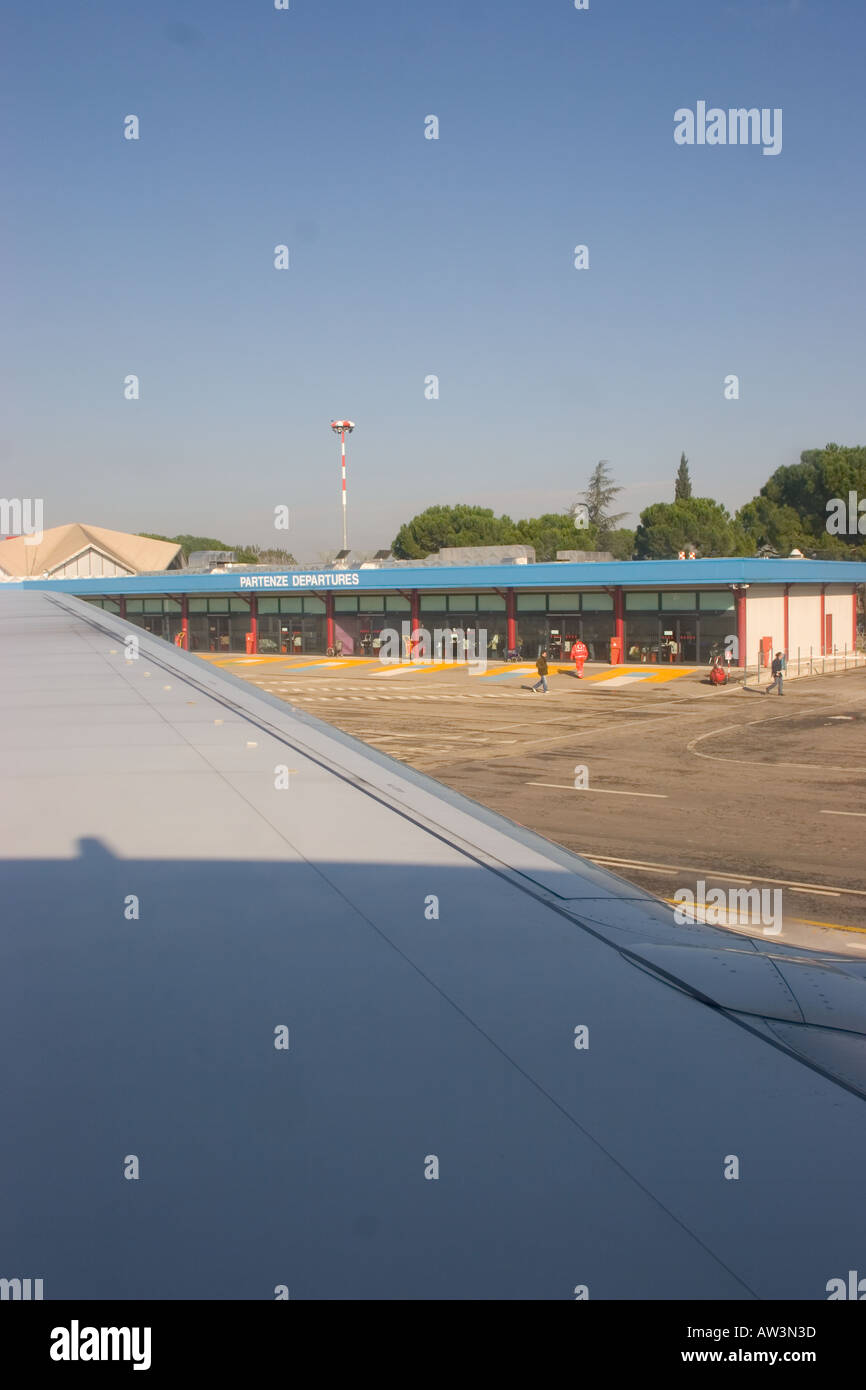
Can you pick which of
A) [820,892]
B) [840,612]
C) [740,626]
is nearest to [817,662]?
[840,612]

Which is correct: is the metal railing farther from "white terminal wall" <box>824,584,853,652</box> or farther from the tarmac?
the tarmac

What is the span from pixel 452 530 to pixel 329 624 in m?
71.6

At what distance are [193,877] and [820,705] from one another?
38608 mm

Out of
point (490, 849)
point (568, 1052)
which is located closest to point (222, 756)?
point (490, 849)

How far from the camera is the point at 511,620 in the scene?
59500 millimetres

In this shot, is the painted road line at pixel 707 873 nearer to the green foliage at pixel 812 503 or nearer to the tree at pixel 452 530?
the green foliage at pixel 812 503

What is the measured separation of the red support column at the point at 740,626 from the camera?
5150cm

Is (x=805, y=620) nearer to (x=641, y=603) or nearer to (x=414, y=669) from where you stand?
(x=641, y=603)

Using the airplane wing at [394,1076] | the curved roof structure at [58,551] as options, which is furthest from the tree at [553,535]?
the airplane wing at [394,1076]

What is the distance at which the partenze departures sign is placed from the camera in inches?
2466

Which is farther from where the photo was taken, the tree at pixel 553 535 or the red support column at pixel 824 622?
the tree at pixel 553 535

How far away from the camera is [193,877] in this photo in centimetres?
584

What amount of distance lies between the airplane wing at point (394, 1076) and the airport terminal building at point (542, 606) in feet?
153
